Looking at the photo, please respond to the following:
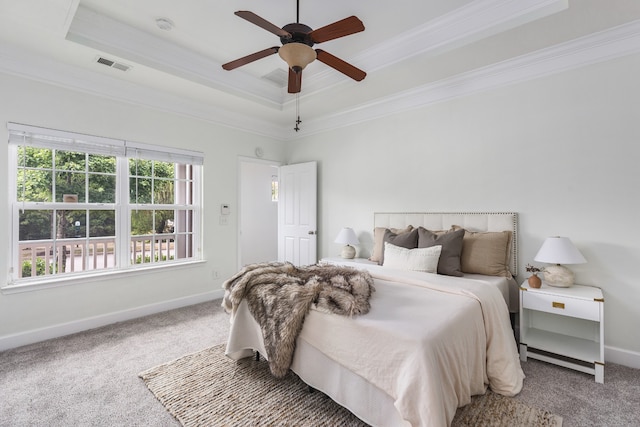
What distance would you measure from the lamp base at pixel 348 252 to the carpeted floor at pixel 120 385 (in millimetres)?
1777

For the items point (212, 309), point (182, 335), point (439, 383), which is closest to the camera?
point (439, 383)

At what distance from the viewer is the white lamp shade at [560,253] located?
7.66ft

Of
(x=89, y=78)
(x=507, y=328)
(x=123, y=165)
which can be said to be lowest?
(x=507, y=328)

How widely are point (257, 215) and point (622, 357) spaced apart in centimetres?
574

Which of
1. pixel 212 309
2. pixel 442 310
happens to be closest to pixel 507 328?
pixel 442 310

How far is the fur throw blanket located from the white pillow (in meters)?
0.71

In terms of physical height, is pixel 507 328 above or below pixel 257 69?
below

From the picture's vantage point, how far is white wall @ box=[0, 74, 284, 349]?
277cm

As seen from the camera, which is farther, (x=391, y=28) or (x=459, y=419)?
(x=391, y=28)

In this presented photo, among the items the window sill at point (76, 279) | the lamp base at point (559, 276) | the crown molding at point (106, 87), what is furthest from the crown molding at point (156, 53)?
the lamp base at point (559, 276)

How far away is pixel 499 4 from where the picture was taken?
7.57 feet

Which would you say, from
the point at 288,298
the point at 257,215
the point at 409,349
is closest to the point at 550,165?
the point at 409,349

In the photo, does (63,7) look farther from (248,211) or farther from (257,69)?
(248,211)

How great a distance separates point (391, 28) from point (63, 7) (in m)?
2.55
